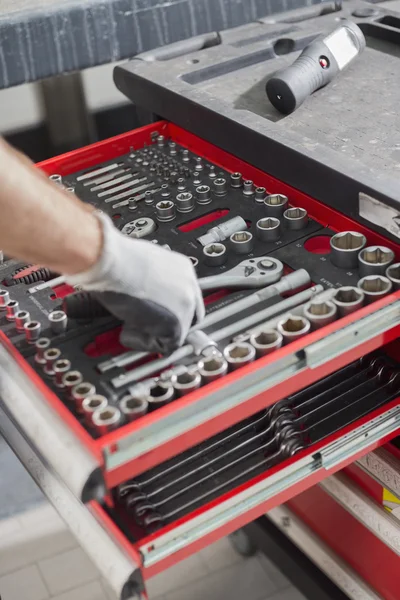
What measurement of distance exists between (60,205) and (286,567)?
946 mm

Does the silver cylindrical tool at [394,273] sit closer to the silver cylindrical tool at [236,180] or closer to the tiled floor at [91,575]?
the silver cylindrical tool at [236,180]

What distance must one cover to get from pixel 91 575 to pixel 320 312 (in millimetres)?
916

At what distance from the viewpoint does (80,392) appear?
0.81m

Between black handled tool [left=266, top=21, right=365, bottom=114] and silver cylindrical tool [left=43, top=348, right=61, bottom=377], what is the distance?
55 cm

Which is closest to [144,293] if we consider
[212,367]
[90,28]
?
[212,367]

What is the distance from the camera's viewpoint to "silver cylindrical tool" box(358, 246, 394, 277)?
935 millimetres

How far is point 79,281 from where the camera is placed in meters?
0.86

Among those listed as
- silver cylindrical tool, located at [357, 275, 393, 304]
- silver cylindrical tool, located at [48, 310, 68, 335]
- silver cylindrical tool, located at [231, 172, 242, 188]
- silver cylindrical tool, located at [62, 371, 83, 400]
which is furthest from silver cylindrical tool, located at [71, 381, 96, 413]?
silver cylindrical tool, located at [231, 172, 242, 188]

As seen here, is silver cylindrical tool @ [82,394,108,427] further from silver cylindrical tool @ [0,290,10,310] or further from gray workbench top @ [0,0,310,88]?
gray workbench top @ [0,0,310,88]

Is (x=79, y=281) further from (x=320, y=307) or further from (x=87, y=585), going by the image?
(x=87, y=585)

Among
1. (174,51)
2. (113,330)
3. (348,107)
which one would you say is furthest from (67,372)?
(174,51)

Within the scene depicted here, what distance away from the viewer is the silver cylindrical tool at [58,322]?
0.90 metres

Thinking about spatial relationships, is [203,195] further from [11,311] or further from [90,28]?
[90,28]

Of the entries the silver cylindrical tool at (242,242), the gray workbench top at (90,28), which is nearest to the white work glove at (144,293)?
→ the silver cylindrical tool at (242,242)
